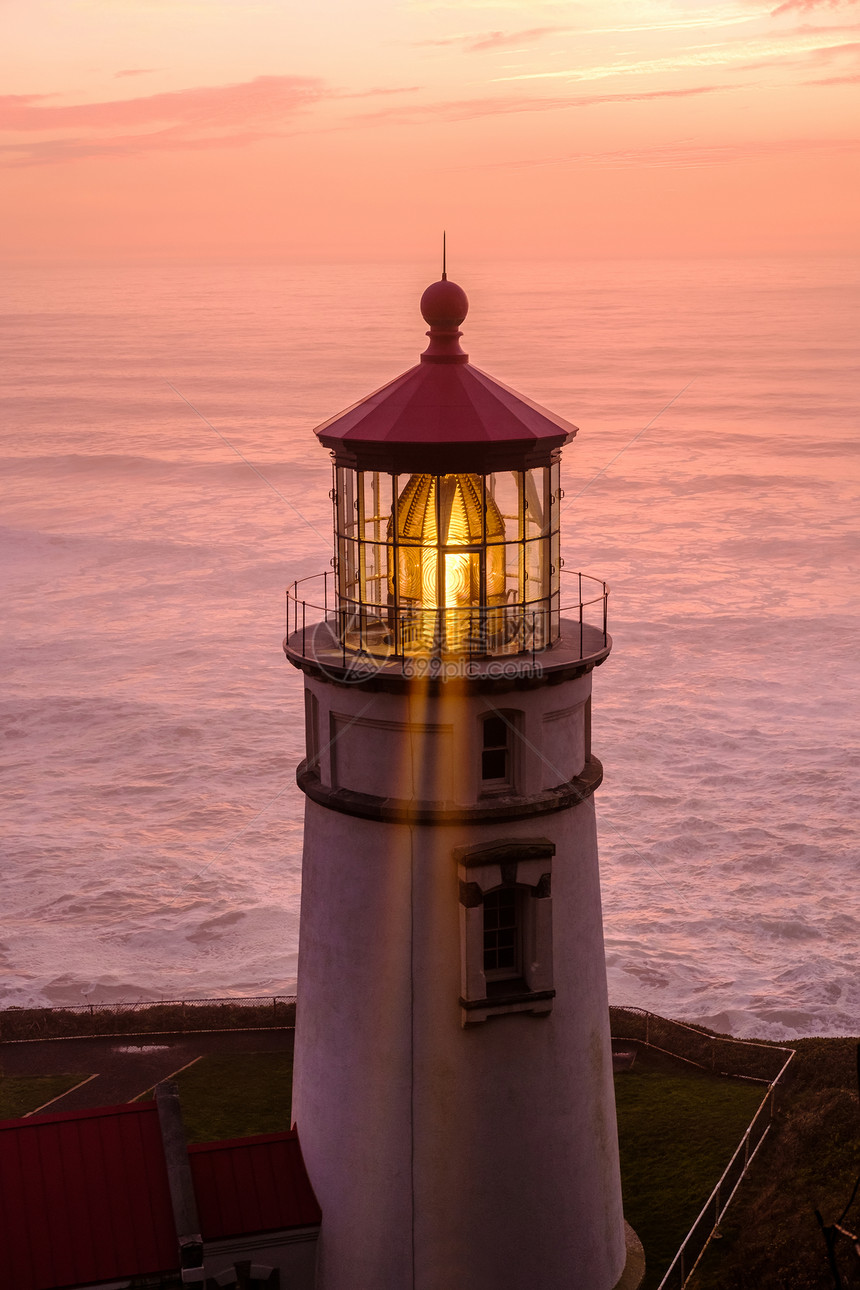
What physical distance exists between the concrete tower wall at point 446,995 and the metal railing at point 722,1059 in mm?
5014

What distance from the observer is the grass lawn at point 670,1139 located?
20.2 meters

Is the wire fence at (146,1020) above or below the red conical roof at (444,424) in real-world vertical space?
below

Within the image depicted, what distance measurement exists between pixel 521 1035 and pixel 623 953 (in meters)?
25.9

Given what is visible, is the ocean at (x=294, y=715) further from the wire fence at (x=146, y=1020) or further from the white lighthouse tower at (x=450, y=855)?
the white lighthouse tower at (x=450, y=855)

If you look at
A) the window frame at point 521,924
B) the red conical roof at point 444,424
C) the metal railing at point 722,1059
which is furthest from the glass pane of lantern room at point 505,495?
the metal railing at point 722,1059

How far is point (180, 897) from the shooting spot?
151 feet

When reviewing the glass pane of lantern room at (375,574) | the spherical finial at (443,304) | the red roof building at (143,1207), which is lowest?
the red roof building at (143,1207)

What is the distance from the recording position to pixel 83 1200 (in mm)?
15945

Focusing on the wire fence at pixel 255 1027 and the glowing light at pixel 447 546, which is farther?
the wire fence at pixel 255 1027

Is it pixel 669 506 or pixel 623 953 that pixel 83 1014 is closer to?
pixel 623 953

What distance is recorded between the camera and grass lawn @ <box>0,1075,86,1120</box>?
23812mm

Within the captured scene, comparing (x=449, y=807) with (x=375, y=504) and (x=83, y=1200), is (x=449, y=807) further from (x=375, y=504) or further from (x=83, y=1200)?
(x=83, y=1200)

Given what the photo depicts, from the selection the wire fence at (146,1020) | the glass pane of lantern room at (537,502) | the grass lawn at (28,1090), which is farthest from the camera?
the wire fence at (146,1020)

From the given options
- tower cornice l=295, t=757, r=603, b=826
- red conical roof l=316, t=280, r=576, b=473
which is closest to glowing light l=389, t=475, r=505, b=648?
red conical roof l=316, t=280, r=576, b=473
